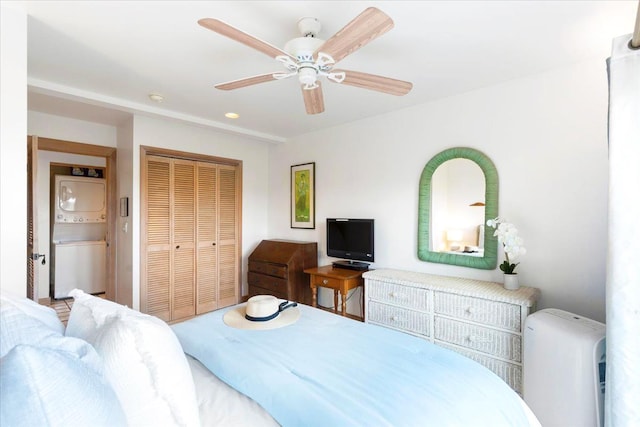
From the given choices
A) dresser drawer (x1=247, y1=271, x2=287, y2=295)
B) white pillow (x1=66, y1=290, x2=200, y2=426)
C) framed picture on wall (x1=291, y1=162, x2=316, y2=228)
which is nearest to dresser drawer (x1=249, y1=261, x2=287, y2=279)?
dresser drawer (x1=247, y1=271, x2=287, y2=295)

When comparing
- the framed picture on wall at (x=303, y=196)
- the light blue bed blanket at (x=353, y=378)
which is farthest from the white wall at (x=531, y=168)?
the light blue bed blanket at (x=353, y=378)

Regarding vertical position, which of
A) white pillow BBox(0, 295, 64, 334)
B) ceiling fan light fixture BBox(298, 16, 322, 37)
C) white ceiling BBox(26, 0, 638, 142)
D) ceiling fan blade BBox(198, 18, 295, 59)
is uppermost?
white ceiling BBox(26, 0, 638, 142)

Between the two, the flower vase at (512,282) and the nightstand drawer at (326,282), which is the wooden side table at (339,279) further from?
the flower vase at (512,282)

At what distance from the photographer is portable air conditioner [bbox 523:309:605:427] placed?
1610 millimetres

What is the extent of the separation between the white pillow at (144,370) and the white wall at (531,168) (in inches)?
100

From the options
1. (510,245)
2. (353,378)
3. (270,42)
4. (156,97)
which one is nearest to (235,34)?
(270,42)

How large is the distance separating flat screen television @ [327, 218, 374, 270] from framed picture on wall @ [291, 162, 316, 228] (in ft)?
1.61

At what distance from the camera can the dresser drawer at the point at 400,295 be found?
2.63m

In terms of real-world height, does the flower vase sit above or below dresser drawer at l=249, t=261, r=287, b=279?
above

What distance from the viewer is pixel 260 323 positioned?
1.66 meters

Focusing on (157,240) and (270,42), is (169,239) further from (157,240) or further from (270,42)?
(270,42)

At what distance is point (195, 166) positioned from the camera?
3861 millimetres

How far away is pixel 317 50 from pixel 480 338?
226 cm

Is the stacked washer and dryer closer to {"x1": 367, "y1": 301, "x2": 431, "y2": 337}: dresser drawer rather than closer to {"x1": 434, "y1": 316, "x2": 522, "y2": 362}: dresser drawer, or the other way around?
{"x1": 367, "y1": 301, "x2": 431, "y2": 337}: dresser drawer
